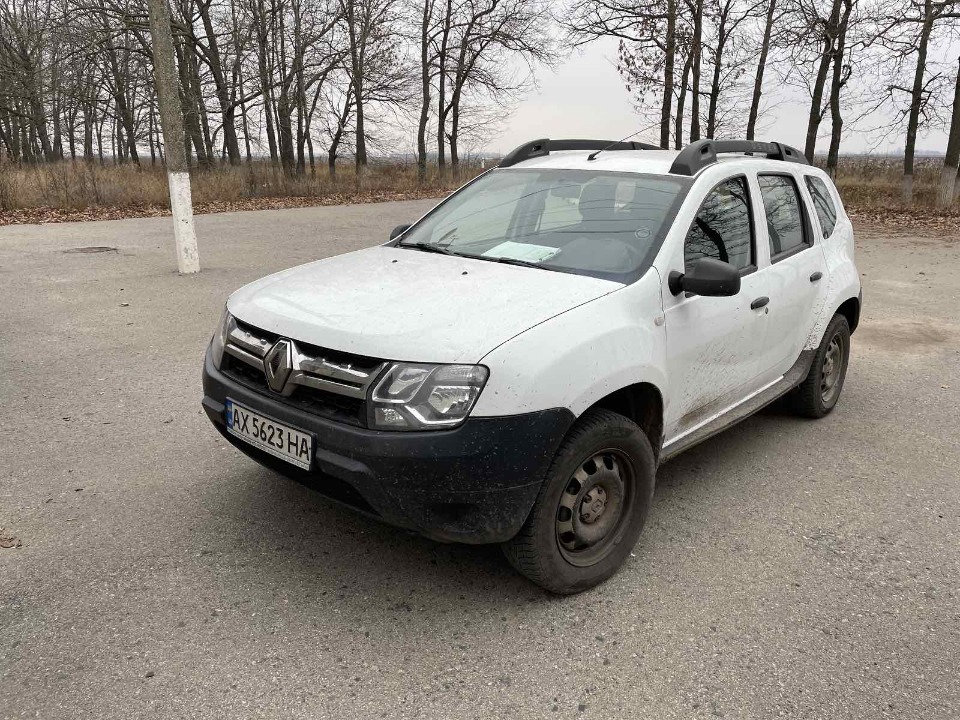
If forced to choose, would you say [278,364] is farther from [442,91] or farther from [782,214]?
[442,91]

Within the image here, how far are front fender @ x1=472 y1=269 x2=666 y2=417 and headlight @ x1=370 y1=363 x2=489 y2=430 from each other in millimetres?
42

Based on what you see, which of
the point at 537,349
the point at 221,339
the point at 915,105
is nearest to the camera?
the point at 537,349

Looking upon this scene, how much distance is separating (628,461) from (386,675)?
3.98ft

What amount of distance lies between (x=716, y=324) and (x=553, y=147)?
1859mm

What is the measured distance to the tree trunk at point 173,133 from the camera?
31.2ft

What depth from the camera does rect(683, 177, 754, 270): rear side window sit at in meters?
3.45

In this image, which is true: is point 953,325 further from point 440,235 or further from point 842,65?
point 842,65

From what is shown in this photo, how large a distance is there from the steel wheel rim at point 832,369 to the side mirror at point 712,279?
81.9 inches

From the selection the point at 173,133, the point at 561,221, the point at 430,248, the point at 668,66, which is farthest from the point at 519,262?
the point at 668,66

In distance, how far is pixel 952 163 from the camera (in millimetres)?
20516

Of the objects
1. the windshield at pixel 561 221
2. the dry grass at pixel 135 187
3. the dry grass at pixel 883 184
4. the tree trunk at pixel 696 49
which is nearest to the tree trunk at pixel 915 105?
the dry grass at pixel 883 184

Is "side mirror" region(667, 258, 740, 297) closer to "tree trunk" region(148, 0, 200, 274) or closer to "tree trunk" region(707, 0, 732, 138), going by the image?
"tree trunk" region(148, 0, 200, 274)

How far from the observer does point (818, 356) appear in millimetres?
4609

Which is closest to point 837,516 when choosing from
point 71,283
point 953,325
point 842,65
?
point 953,325
